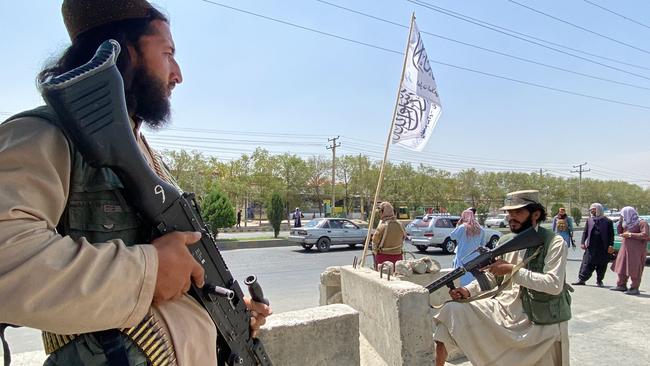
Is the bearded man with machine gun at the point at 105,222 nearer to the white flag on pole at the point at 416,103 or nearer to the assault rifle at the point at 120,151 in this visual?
the assault rifle at the point at 120,151

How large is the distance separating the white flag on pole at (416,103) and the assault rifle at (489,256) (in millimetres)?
1673

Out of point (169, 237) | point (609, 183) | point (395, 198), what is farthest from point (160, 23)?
point (609, 183)

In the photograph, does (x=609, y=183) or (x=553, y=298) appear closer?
(x=553, y=298)

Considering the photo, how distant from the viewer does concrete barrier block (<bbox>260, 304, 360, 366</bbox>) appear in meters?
2.36

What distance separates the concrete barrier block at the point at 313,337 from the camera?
7.74 feet

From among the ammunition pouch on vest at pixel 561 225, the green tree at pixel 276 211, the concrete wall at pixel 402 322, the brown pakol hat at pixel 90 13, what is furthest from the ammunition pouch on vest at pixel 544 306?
the green tree at pixel 276 211

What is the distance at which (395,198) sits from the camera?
4172 cm

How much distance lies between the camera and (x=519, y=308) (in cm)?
304

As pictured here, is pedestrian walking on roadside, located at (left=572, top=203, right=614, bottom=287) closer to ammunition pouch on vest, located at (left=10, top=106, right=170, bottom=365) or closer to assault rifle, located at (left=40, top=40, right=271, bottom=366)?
assault rifle, located at (left=40, top=40, right=271, bottom=366)

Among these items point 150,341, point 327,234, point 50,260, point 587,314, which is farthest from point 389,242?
point 327,234

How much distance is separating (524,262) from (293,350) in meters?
1.86

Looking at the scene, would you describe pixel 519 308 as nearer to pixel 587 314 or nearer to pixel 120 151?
pixel 120 151

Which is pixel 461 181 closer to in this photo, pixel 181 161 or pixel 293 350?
pixel 181 161

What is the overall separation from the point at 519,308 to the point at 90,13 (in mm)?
3197
